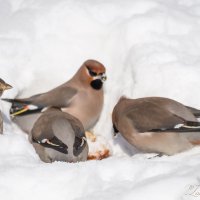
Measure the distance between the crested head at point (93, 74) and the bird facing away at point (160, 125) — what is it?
742 mm

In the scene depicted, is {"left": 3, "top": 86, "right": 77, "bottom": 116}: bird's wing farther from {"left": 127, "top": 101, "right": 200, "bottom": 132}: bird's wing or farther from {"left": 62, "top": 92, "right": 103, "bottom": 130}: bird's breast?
{"left": 127, "top": 101, "right": 200, "bottom": 132}: bird's wing

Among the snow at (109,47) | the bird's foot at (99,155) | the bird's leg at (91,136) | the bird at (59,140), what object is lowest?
the bird's foot at (99,155)

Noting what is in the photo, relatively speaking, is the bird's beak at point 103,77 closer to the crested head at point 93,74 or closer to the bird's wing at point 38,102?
the crested head at point 93,74

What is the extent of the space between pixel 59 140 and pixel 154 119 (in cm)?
78

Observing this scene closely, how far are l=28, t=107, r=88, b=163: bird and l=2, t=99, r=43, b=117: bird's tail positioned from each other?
73 centimetres

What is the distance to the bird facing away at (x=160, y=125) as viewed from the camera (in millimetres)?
5395

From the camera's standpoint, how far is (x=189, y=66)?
6.15m

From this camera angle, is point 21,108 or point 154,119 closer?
point 154,119

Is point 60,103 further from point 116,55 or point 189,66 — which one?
point 189,66

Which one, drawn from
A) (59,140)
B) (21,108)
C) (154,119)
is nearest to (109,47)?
(21,108)

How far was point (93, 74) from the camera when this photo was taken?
21.3 ft

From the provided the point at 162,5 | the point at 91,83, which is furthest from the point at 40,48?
the point at 162,5

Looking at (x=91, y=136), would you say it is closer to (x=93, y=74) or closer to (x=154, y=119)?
(x=93, y=74)

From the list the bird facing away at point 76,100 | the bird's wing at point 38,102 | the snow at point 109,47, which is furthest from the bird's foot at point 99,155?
the bird's wing at point 38,102
